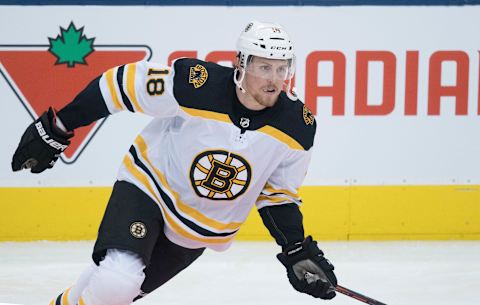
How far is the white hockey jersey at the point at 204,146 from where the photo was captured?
323cm

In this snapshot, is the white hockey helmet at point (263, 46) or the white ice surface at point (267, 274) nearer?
the white hockey helmet at point (263, 46)

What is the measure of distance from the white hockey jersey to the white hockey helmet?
7 cm

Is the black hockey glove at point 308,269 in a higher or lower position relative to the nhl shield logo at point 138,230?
lower

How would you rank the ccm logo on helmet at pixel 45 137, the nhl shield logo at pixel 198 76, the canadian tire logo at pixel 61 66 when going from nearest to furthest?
1. the ccm logo on helmet at pixel 45 137
2. the nhl shield logo at pixel 198 76
3. the canadian tire logo at pixel 61 66

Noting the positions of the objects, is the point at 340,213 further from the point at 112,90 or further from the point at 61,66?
the point at 112,90

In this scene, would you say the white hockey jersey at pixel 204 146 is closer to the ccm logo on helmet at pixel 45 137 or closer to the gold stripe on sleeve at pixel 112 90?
the gold stripe on sleeve at pixel 112 90

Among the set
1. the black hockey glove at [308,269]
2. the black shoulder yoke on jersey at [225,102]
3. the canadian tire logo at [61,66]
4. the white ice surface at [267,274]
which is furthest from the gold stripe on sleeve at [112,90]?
the canadian tire logo at [61,66]

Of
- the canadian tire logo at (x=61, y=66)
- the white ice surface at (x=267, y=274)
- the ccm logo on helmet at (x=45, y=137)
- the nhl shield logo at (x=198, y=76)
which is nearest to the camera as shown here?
the ccm logo on helmet at (x=45, y=137)

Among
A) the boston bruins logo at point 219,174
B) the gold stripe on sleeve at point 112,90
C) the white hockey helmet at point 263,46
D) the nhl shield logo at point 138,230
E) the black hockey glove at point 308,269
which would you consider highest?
the white hockey helmet at point 263,46

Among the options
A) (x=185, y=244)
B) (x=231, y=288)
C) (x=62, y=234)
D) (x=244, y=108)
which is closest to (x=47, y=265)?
(x=62, y=234)

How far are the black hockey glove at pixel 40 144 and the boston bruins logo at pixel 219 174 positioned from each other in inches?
15.8

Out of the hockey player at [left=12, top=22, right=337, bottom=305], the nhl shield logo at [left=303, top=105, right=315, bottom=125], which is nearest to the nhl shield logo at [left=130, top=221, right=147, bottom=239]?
the hockey player at [left=12, top=22, right=337, bottom=305]

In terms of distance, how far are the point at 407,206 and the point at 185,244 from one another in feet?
7.89

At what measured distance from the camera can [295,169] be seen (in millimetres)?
3326
